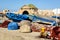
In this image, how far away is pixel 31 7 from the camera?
121 ft

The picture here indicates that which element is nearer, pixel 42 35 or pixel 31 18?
pixel 42 35

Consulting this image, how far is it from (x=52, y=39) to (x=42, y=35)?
1.04 metres

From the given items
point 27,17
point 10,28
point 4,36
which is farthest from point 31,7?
point 4,36

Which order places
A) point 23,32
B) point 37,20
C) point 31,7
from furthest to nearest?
point 31,7
point 37,20
point 23,32

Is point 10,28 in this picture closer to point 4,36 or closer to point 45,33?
point 4,36

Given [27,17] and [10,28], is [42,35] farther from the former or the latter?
[27,17]

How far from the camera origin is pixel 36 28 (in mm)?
16297

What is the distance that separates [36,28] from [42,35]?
3.98 metres

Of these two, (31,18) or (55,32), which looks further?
(31,18)

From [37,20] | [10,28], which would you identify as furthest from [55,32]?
[37,20]

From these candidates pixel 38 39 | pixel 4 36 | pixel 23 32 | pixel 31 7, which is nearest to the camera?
pixel 38 39

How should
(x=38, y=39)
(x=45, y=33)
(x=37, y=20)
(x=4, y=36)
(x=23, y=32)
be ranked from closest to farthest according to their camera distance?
(x=38, y=39), (x=45, y=33), (x=4, y=36), (x=23, y=32), (x=37, y=20)

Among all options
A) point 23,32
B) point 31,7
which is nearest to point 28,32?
point 23,32

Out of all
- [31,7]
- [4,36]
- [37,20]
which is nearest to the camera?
[4,36]
